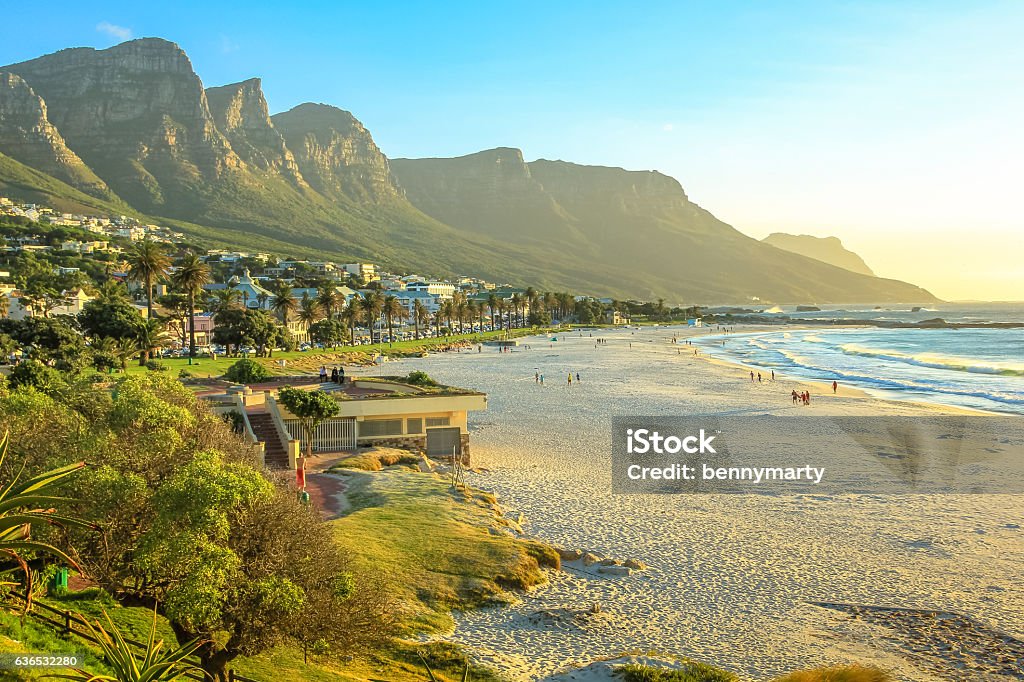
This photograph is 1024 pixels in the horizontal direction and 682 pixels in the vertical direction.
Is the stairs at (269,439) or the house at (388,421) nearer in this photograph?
the stairs at (269,439)

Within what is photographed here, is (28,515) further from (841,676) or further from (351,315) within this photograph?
(351,315)

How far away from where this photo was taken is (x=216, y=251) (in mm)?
189625

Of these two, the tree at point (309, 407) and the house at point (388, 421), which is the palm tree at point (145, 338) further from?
the tree at point (309, 407)

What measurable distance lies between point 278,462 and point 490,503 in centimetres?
893

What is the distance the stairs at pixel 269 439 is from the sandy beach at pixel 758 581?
7.86 metres

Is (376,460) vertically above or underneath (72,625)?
underneath

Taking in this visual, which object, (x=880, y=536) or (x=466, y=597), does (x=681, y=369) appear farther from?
(x=466, y=597)

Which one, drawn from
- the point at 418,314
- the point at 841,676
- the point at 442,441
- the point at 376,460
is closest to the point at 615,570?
the point at 841,676

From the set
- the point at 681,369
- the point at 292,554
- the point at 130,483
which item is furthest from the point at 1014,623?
the point at 681,369

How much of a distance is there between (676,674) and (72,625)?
1007 cm

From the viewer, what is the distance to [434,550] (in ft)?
63.1

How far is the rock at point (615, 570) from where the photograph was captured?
1912 cm

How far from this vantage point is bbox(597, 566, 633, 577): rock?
19.1 m

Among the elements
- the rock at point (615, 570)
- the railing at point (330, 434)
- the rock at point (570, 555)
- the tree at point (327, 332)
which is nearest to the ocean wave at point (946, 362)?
the railing at point (330, 434)
